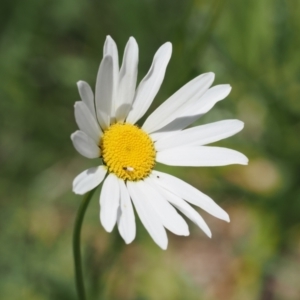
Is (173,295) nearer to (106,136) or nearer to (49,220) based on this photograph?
(49,220)

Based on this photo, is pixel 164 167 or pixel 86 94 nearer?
pixel 86 94

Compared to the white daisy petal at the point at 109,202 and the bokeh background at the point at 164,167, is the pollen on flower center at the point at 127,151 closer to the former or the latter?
the white daisy petal at the point at 109,202

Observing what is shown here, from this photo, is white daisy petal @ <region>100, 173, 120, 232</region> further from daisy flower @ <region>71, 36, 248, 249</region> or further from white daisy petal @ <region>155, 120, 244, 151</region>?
white daisy petal @ <region>155, 120, 244, 151</region>

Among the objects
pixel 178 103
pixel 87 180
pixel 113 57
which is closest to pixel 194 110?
pixel 178 103

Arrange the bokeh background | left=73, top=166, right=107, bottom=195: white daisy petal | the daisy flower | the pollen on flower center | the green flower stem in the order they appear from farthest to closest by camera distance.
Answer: the bokeh background
the pollen on flower center
the daisy flower
the green flower stem
left=73, top=166, right=107, bottom=195: white daisy petal

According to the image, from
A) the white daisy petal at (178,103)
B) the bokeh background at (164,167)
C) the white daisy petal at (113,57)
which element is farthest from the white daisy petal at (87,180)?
the bokeh background at (164,167)

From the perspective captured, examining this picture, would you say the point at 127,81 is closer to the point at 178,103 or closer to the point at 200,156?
the point at 178,103

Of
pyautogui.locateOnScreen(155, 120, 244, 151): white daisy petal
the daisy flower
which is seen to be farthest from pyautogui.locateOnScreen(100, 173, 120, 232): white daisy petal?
pyautogui.locateOnScreen(155, 120, 244, 151): white daisy petal
